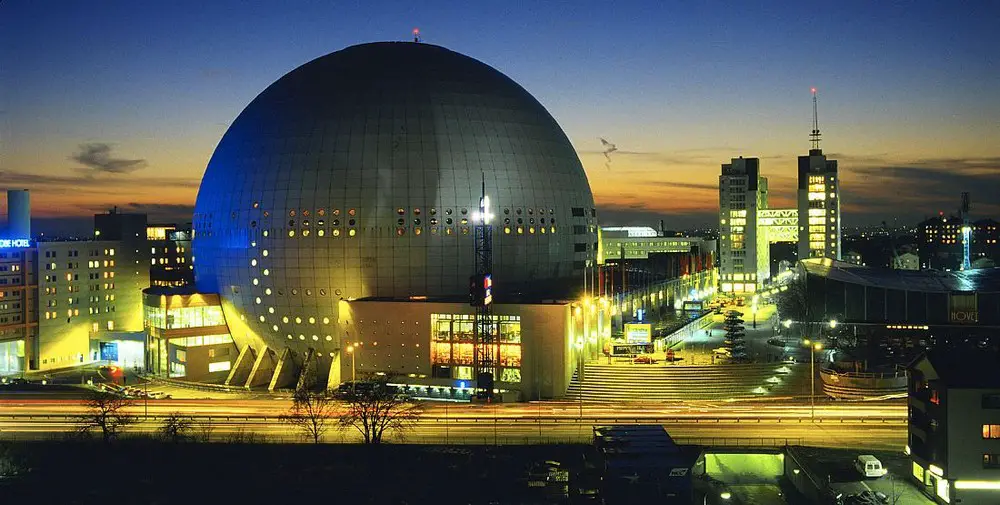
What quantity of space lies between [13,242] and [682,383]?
76533 millimetres

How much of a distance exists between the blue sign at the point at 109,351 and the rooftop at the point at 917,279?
3156 inches

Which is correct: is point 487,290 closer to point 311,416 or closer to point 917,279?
point 311,416

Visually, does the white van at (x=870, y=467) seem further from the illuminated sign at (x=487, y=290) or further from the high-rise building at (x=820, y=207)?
the high-rise building at (x=820, y=207)

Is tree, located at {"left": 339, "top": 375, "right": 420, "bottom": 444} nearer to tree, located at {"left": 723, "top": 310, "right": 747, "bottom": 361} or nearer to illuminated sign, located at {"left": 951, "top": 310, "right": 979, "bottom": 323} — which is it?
tree, located at {"left": 723, "top": 310, "right": 747, "bottom": 361}

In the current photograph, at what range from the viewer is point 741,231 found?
613 ft

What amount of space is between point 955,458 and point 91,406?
53.1m

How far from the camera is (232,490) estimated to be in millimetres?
44969

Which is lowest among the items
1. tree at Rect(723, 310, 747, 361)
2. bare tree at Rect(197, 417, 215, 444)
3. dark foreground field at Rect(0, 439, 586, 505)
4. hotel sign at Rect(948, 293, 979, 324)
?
dark foreground field at Rect(0, 439, 586, 505)

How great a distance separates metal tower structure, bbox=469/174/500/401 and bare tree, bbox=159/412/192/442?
21.9 meters

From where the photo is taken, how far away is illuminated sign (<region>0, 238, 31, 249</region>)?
9844cm

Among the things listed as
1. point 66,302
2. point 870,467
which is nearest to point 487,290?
point 870,467

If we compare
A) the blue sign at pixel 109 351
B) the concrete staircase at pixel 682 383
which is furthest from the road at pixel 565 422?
the blue sign at pixel 109 351

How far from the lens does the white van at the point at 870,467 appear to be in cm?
4400

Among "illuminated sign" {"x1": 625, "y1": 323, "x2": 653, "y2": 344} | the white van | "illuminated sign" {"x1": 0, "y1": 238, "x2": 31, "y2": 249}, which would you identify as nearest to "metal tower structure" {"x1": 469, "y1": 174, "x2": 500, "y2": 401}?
"illuminated sign" {"x1": 625, "y1": 323, "x2": 653, "y2": 344}
